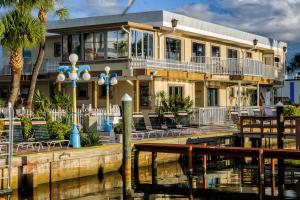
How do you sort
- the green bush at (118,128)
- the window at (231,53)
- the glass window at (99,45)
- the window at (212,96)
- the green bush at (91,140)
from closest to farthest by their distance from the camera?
the green bush at (91,140)
the green bush at (118,128)
the glass window at (99,45)
the window at (212,96)
the window at (231,53)

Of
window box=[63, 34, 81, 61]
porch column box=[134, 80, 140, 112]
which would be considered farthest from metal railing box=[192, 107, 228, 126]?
window box=[63, 34, 81, 61]

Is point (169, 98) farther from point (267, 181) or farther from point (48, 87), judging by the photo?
point (267, 181)

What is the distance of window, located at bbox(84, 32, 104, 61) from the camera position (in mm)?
33281

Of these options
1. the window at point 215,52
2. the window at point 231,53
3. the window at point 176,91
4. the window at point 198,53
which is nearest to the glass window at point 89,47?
the window at point 176,91

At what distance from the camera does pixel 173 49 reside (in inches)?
1420

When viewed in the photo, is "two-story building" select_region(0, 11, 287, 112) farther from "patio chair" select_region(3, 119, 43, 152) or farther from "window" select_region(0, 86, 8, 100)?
"patio chair" select_region(3, 119, 43, 152)

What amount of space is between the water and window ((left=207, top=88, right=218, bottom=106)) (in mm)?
17453

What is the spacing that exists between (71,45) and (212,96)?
1116 cm

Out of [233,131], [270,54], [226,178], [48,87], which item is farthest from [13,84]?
[270,54]

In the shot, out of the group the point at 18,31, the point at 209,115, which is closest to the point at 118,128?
the point at 18,31

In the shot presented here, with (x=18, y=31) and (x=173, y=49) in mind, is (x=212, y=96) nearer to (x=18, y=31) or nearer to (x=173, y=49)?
(x=173, y=49)

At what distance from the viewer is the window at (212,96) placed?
→ 3942 cm

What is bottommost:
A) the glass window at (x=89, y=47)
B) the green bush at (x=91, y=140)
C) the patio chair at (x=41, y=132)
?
the green bush at (x=91, y=140)

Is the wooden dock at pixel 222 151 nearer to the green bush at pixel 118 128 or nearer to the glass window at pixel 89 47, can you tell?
the green bush at pixel 118 128
